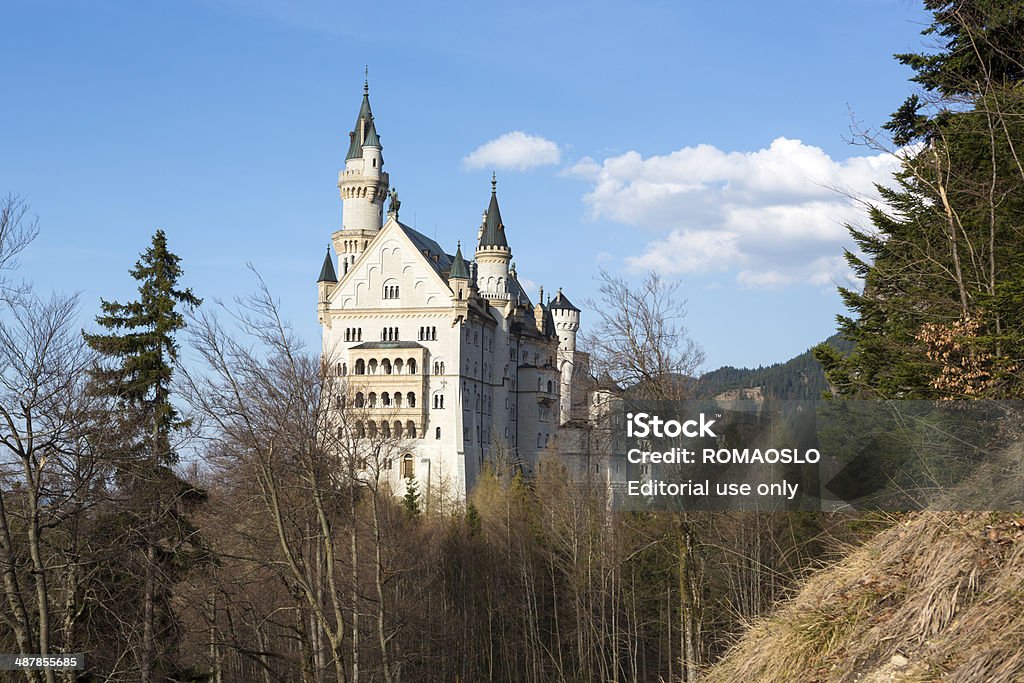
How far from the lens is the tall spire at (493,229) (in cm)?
9519

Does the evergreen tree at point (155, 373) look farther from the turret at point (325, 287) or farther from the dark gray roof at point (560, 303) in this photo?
the dark gray roof at point (560, 303)

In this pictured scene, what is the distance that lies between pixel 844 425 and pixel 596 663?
112ft

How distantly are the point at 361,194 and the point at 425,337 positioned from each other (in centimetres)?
1559

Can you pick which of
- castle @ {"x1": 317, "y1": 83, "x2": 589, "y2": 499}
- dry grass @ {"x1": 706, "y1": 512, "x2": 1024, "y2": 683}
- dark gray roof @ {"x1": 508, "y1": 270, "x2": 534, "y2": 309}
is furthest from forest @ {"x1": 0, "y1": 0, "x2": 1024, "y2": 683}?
dark gray roof @ {"x1": 508, "y1": 270, "x2": 534, "y2": 309}

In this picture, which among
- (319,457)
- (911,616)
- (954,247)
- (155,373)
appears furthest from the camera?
(155,373)

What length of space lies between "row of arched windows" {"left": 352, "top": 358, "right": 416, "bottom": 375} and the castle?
3.9 inches

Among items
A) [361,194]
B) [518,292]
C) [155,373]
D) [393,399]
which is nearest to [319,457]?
[155,373]

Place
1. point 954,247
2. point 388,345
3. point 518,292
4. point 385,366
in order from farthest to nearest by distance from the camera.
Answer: point 518,292 < point 388,345 < point 385,366 < point 954,247

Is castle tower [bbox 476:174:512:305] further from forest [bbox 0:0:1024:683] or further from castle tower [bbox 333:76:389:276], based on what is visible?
forest [bbox 0:0:1024:683]

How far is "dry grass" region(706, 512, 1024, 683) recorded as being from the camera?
6695mm

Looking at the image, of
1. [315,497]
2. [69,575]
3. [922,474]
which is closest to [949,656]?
[922,474]

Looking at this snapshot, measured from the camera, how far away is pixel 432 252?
94750mm

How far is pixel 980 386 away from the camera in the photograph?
13961mm

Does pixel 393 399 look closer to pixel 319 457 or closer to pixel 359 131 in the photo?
pixel 359 131
